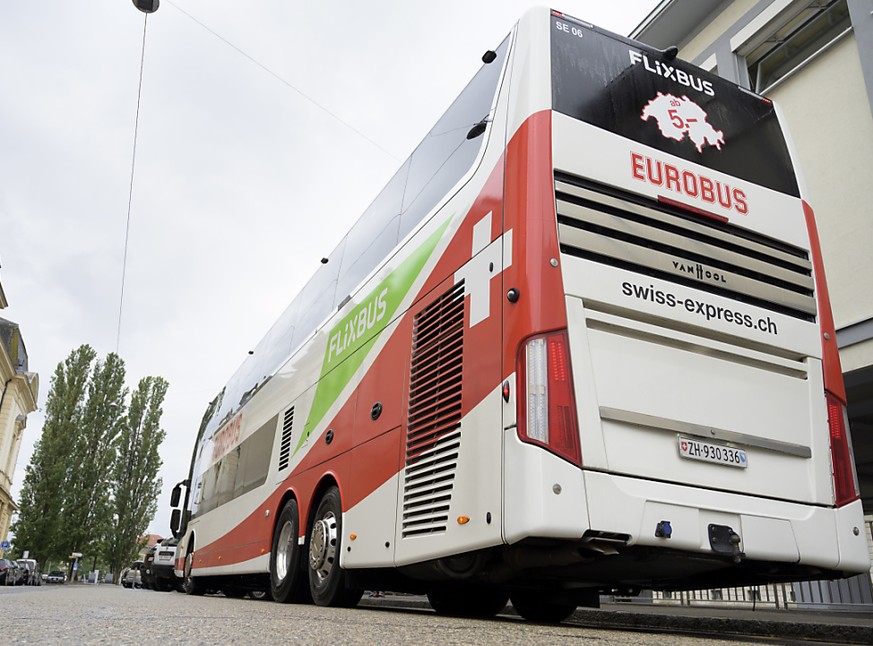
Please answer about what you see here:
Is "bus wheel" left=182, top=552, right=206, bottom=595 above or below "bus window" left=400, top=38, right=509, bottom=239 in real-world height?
below

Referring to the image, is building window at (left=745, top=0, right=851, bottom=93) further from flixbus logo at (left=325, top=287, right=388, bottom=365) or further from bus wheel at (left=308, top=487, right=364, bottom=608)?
bus wheel at (left=308, top=487, right=364, bottom=608)

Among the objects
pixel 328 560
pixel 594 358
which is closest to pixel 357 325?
pixel 328 560

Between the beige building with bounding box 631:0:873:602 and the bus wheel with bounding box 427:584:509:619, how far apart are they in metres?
5.29

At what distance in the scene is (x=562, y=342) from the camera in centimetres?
411

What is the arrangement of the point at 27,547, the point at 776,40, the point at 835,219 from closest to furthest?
1. the point at 835,219
2. the point at 776,40
3. the point at 27,547

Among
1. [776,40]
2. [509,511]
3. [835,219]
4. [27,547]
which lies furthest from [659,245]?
[27,547]

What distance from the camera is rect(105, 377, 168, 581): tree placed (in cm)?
4381

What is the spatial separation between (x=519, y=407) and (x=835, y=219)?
7.25 m

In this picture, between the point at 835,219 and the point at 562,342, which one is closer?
the point at 562,342

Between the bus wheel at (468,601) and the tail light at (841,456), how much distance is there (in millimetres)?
3037

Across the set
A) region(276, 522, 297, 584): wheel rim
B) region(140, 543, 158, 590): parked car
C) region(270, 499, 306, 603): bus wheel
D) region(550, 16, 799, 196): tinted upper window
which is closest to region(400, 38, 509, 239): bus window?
region(550, 16, 799, 196): tinted upper window

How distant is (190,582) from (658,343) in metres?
11.4

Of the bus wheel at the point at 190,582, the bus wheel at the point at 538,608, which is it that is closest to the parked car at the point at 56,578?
the bus wheel at the point at 190,582

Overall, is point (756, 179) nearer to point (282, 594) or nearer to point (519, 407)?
point (519, 407)
